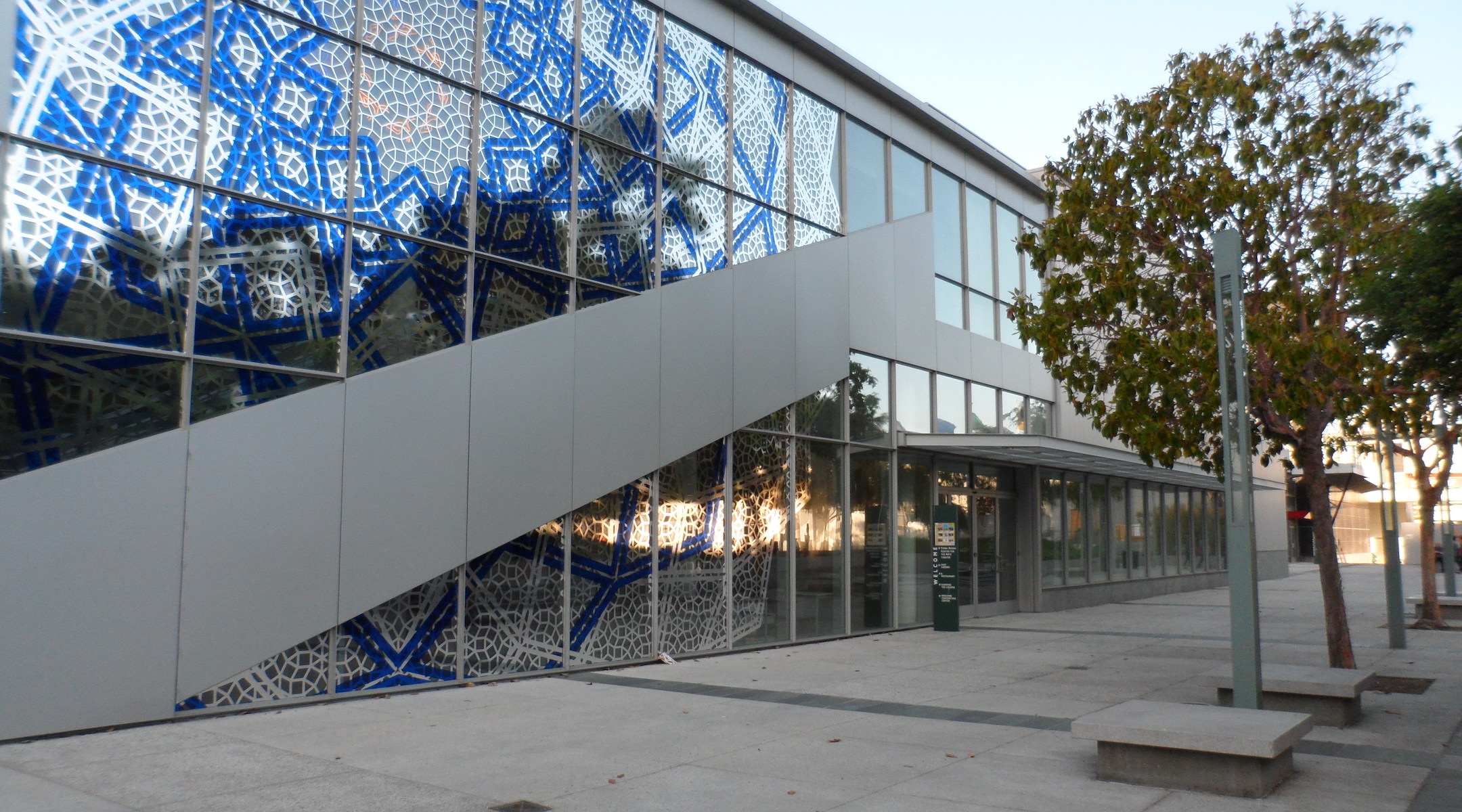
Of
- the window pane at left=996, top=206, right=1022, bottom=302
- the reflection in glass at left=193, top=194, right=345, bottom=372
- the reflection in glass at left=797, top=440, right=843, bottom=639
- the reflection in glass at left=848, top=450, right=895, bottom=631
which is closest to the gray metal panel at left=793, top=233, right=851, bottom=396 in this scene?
the reflection in glass at left=797, top=440, right=843, bottom=639

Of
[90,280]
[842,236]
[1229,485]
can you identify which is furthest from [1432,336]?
[90,280]

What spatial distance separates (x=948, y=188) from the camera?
21.9m

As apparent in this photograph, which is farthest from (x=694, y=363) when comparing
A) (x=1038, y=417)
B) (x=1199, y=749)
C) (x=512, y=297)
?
(x=1038, y=417)

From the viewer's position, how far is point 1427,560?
20781 mm

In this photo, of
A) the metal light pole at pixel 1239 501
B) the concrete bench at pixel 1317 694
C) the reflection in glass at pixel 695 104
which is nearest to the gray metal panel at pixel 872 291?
the reflection in glass at pixel 695 104

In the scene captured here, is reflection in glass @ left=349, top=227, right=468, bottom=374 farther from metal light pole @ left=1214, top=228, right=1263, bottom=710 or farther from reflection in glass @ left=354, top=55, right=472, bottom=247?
metal light pole @ left=1214, top=228, right=1263, bottom=710

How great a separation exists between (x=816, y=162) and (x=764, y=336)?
3.34 m

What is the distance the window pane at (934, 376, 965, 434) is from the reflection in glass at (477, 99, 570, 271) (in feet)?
31.9

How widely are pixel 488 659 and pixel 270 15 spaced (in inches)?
272

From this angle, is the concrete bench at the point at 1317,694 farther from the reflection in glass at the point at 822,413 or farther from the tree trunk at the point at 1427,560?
the tree trunk at the point at 1427,560

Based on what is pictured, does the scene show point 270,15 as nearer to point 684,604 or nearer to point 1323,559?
point 684,604

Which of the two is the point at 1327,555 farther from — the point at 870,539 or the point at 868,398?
the point at 868,398

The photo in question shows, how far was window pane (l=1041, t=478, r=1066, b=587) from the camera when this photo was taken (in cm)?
2450

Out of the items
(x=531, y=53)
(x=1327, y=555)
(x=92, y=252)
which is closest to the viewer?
(x=92, y=252)
